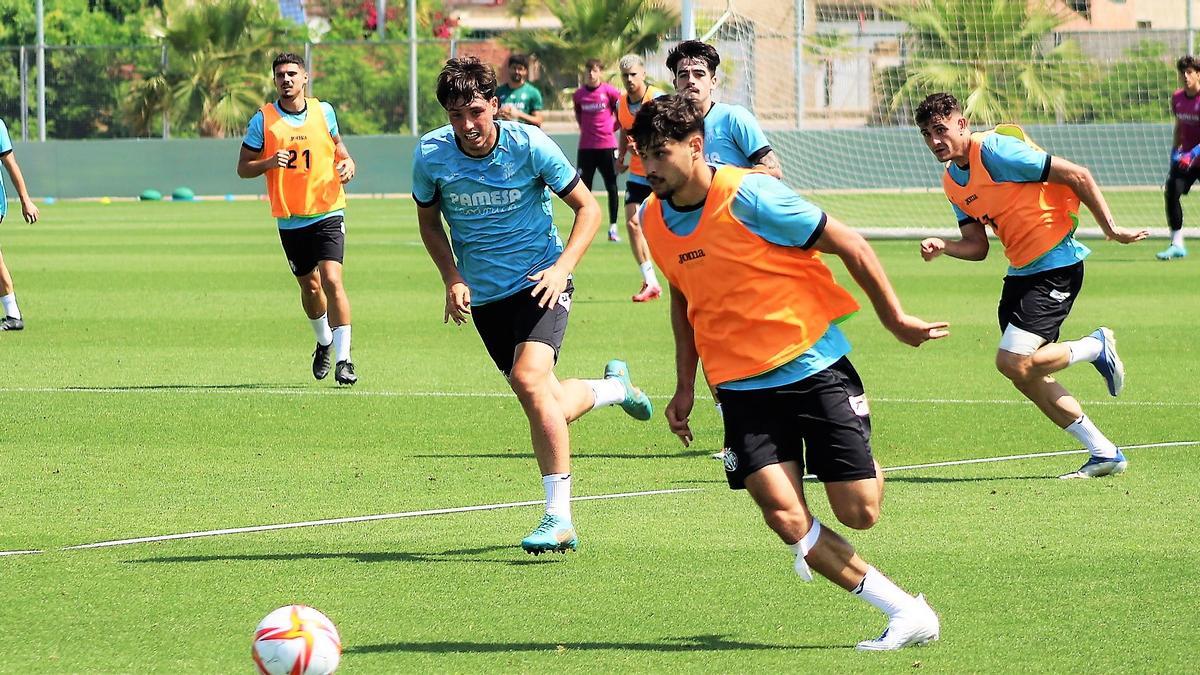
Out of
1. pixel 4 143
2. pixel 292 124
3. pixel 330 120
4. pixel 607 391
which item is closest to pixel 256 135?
pixel 292 124

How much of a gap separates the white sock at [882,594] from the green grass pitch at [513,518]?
17 cm

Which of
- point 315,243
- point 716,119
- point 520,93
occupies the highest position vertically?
point 716,119

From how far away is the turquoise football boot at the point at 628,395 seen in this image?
8617mm

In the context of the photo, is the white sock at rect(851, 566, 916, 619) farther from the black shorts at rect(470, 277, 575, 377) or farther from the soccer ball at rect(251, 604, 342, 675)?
the black shorts at rect(470, 277, 575, 377)

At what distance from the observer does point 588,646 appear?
5555 millimetres

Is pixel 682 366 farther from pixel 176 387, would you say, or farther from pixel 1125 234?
pixel 176 387

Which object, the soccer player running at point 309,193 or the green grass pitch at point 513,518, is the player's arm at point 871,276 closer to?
the green grass pitch at point 513,518

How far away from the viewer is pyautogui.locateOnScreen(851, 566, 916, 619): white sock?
17.9ft

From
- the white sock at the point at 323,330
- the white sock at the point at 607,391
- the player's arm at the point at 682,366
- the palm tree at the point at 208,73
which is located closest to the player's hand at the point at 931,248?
the white sock at the point at 607,391

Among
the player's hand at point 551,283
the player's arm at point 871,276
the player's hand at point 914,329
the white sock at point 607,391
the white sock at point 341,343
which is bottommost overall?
the white sock at point 341,343

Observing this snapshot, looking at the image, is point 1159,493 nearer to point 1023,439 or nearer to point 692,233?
point 1023,439

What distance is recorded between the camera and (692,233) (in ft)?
18.3

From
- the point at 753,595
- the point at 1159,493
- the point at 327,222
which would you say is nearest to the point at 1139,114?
the point at 327,222

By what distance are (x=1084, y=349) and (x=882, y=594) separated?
3919 mm
